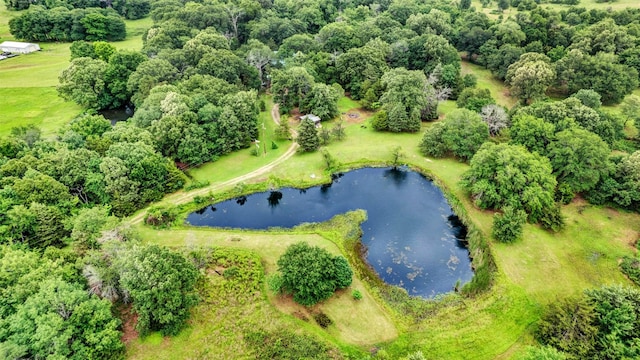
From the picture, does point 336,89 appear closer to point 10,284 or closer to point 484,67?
point 484,67

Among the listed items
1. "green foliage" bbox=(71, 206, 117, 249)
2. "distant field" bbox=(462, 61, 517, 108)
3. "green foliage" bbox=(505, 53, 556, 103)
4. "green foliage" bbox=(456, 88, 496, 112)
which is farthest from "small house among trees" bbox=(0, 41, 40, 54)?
"green foliage" bbox=(505, 53, 556, 103)

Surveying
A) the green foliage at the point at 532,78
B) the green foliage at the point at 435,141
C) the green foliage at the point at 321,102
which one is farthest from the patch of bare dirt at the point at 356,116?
the green foliage at the point at 532,78

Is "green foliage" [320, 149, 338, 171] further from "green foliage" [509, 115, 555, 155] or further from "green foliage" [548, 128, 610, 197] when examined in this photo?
"green foliage" [548, 128, 610, 197]

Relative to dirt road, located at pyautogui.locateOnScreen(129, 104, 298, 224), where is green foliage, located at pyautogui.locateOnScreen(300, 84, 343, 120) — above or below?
above

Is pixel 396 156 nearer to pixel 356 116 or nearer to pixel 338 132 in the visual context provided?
pixel 338 132

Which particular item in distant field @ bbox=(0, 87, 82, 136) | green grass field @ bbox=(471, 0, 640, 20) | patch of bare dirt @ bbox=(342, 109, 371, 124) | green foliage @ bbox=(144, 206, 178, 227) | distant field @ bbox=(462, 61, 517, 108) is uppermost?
green grass field @ bbox=(471, 0, 640, 20)
